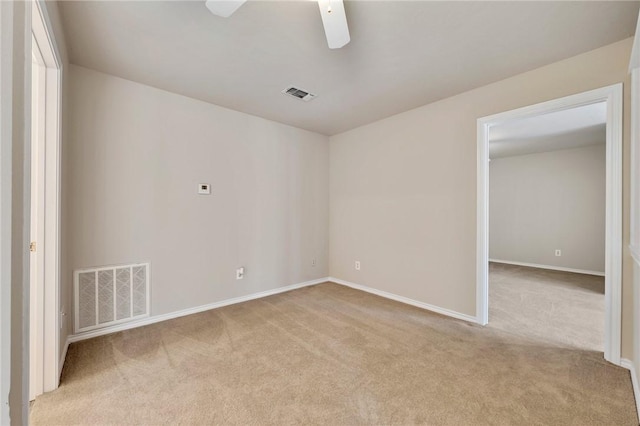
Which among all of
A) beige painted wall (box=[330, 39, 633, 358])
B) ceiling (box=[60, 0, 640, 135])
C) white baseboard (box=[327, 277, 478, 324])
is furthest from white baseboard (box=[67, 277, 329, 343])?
ceiling (box=[60, 0, 640, 135])

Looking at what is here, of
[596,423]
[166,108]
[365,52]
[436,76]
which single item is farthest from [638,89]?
[166,108]

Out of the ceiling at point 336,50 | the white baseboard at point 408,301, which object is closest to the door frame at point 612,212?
the ceiling at point 336,50

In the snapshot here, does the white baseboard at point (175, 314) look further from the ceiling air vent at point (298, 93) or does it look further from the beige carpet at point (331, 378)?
the ceiling air vent at point (298, 93)

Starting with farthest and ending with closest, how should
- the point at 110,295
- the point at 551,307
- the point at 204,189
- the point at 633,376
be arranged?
the point at 551,307 < the point at 204,189 < the point at 110,295 < the point at 633,376

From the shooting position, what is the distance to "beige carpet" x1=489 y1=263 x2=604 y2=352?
97.0 inches

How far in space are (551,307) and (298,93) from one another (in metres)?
3.89

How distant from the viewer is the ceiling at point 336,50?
169 centimetres

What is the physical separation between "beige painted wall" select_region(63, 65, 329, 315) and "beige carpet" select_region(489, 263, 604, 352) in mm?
2638

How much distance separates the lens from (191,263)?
2977 millimetres

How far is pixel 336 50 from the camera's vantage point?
6.87ft

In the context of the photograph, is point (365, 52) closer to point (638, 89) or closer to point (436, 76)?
point (436, 76)

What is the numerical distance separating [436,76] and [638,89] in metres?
1.34

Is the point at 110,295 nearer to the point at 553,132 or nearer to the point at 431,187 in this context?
the point at 431,187

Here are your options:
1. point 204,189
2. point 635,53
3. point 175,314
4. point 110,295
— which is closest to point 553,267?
point 635,53
